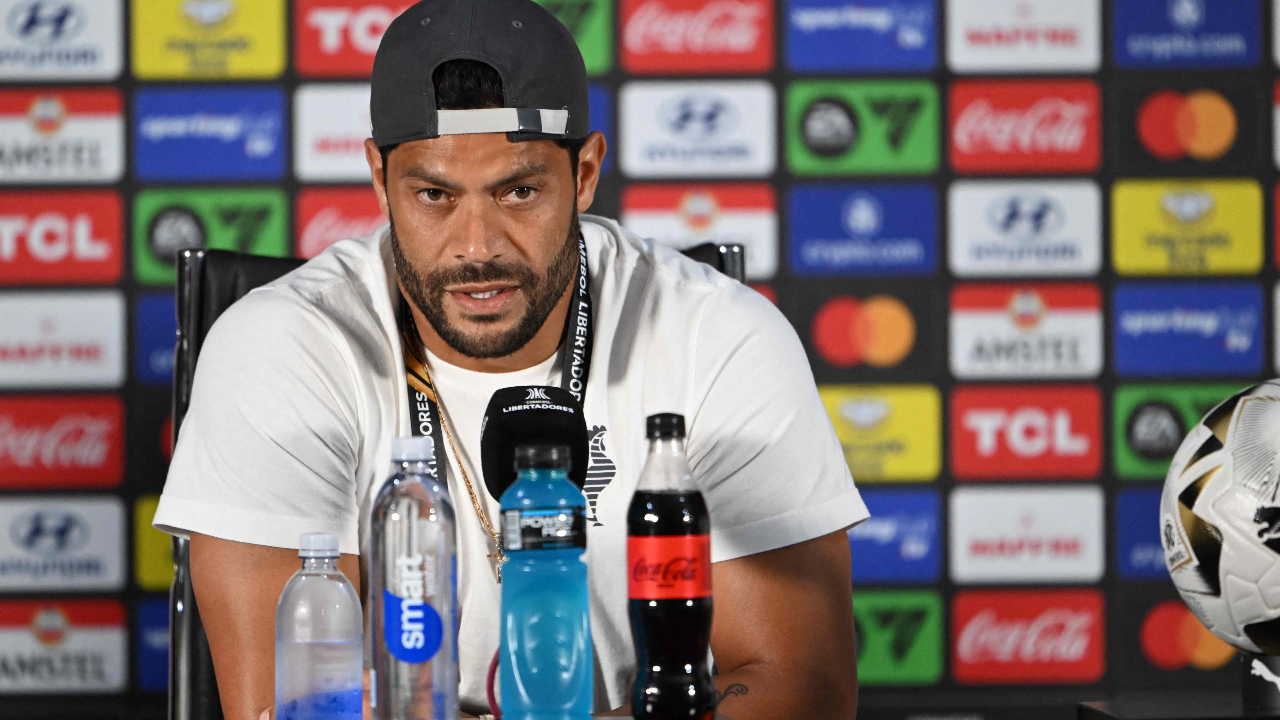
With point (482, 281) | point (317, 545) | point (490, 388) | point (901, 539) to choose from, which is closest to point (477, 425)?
point (490, 388)

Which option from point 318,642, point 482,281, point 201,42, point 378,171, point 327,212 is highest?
point 201,42

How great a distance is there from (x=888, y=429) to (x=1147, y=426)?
2.01ft

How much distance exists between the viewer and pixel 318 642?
3.08ft

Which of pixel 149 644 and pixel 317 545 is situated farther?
pixel 149 644

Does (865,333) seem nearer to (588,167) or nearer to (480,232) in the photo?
(588,167)

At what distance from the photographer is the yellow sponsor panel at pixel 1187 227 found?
110 inches

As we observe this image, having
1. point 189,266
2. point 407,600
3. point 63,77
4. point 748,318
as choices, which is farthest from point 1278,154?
point 63,77

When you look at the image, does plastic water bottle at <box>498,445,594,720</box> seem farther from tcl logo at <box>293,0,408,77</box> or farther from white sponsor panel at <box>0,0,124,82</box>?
white sponsor panel at <box>0,0,124,82</box>

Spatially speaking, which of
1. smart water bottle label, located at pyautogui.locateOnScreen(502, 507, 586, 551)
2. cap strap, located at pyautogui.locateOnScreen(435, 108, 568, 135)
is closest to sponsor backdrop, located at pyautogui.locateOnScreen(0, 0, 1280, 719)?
cap strap, located at pyautogui.locateOnScreen(435, 108, 568, 135)

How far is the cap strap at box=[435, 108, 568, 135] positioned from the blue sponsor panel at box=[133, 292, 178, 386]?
5.49ft

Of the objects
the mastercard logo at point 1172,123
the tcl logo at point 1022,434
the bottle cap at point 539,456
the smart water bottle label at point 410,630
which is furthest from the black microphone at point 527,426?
the mastercard logo at point 1172,123

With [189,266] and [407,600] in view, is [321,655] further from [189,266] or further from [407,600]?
[189,266]

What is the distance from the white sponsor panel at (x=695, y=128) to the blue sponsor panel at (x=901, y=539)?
82cm

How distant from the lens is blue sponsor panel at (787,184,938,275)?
2.75 metres
